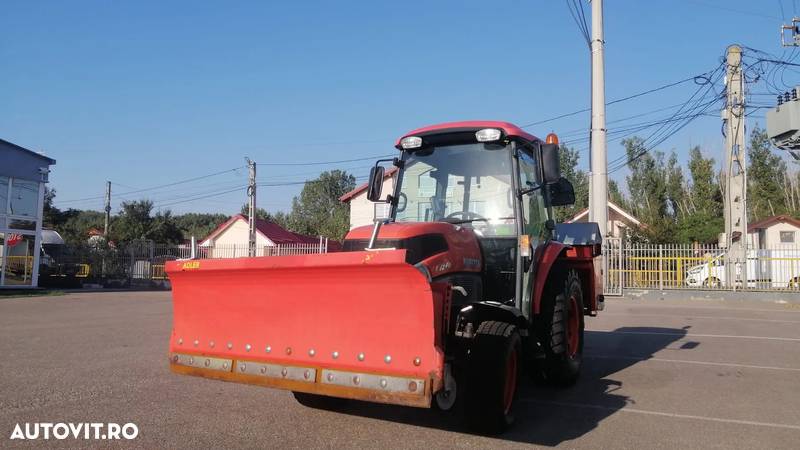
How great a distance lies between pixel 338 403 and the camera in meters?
5.44

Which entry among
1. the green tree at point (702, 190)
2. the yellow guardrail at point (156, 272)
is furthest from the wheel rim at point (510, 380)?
the green tree at point (702, 190)

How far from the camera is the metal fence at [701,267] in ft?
74.2

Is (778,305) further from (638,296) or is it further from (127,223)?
(127,223)

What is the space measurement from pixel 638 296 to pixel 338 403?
19.4m

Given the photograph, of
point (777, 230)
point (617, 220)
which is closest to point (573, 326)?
point (777, 230)

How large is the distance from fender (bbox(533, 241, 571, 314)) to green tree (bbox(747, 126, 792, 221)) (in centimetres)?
5409

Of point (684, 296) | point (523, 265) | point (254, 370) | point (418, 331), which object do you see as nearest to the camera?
point (418, 331)

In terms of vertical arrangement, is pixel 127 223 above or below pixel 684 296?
above

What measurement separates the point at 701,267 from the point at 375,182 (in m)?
22.4

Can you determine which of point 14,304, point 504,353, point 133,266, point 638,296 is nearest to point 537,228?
point 504,353

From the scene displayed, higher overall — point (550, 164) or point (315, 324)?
point (550, 164)

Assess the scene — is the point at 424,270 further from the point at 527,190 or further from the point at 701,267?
the point at 701,267

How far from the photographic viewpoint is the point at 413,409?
18.0ft

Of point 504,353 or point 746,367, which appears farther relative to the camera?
point 746,367
